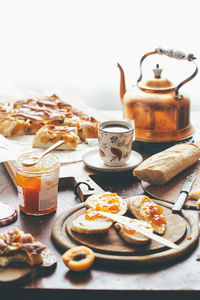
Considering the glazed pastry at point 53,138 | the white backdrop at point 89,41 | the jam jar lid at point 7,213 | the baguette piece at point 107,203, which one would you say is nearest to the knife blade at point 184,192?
the baguette piece at point 107,203

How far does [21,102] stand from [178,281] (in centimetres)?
171

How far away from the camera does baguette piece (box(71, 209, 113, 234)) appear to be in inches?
45.7

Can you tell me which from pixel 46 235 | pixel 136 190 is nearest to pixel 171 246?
pixel 46 235

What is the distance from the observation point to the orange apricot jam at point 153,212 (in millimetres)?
1222

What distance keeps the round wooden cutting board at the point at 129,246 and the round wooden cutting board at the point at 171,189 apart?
0.12 meters

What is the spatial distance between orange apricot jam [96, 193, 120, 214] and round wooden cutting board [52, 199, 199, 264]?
71 millimetres

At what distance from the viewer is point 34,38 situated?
2.93 metres

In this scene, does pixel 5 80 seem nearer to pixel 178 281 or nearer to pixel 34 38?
pixel 34 38

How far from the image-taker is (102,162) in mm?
1709

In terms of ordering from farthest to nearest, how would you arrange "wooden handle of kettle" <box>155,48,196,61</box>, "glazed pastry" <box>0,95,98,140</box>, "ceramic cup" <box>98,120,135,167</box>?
"glazed pastry" <box>0,95,98,140</box>, "wooden handle of kettle" <box>155,48,196,61</box>, "ceramic cup" <box>98,120,135,167</box>

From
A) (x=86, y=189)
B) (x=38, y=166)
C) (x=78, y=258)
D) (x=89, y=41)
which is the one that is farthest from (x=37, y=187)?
(x=89, y=41)

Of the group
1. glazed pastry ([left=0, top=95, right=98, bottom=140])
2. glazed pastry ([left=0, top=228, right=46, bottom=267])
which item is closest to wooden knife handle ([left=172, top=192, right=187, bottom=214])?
glazed pastry ([left=0, top=228, right=46, bottom=267])

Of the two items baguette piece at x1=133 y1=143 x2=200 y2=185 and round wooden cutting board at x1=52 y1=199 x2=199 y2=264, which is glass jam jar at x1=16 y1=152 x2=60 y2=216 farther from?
baguette piece at x1=133 y1=143 x2=200 y2=185

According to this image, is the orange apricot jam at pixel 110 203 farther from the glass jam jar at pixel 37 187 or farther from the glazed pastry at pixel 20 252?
the glazed pastry at pixel 20 252
